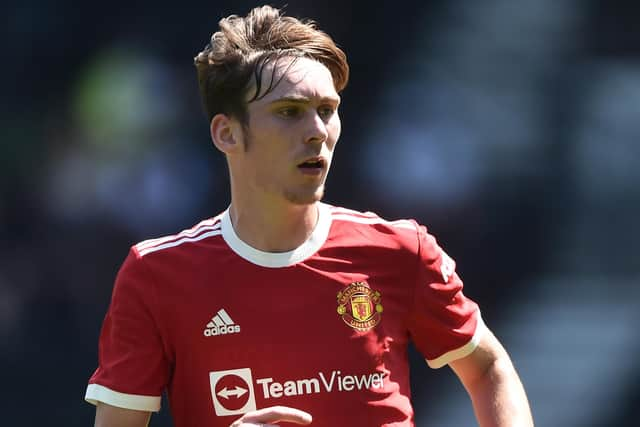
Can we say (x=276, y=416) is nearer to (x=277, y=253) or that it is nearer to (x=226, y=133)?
(x=277, y=253)

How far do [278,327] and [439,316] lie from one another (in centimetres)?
43

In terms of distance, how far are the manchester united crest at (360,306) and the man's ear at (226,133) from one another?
1.62 ft

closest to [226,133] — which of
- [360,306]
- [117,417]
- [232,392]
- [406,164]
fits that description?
[360,306]

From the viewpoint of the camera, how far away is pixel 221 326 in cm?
287

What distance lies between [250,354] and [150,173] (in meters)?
4.70

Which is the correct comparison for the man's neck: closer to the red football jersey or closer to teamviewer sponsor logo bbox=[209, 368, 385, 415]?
the red football jersey

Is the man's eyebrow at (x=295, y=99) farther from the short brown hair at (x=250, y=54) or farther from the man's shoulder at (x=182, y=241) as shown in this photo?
the man's shoulder at (x=182, y=241)

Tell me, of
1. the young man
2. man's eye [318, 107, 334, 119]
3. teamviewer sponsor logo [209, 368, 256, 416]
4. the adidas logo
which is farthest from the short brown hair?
teamviewer sponsor logo [209, 368, 256, 416]

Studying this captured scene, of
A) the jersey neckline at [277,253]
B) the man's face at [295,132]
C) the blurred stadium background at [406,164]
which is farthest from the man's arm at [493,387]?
the blurred stadium background at [406,164]

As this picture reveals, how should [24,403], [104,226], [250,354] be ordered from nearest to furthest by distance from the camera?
[250,354], [24,403], [104,226]

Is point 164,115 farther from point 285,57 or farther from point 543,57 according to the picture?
point 285,57

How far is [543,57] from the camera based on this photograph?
23.9 ft

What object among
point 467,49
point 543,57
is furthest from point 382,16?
point 543,57

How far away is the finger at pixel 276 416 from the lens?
2574mm
